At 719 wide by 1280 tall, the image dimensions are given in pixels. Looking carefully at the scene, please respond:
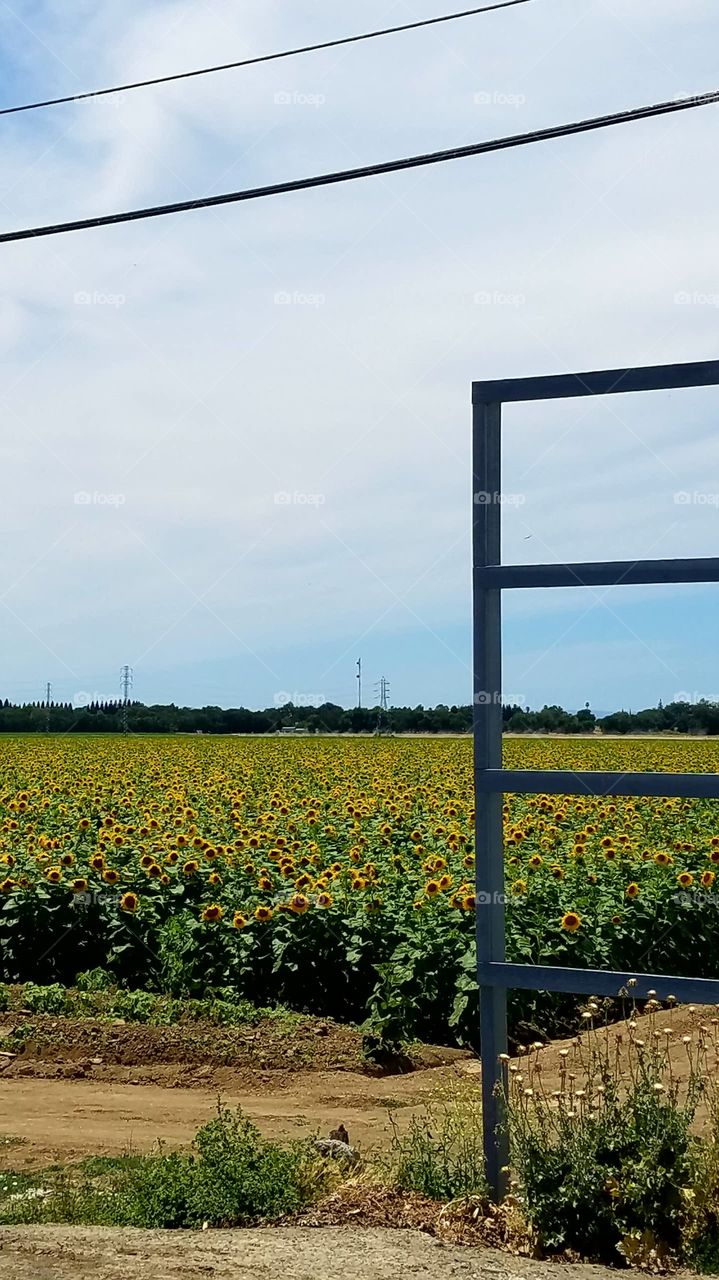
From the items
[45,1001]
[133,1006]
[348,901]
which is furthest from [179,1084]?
[348,901]

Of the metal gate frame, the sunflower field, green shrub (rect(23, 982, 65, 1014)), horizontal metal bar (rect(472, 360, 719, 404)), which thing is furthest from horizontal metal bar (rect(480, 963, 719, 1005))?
green shrub (rect(23, 982, 65, 1014))

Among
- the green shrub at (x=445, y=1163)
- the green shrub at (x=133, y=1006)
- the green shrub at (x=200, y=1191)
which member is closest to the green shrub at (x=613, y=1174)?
the green shrub at (x=445, y=1163)

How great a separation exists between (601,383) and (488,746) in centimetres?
137

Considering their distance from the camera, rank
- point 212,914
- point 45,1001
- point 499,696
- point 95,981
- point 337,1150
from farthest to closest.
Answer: point 212,914 → point 95,981 → point 45,1001 → point 337,1150 → point 499,696

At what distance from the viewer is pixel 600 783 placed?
466cm

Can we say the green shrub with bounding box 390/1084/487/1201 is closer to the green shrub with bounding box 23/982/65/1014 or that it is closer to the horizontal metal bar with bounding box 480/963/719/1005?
the horizontal metal bar with bounding box 480/963/719/1005

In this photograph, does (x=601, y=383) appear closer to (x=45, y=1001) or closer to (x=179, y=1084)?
(x=179, y=1084)

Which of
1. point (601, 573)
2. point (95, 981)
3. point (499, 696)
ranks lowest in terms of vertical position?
point (95, 981)

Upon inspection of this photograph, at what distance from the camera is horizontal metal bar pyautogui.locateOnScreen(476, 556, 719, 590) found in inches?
182

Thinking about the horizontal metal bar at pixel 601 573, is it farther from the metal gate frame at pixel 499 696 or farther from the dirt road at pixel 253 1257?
the dirt road at pixel 253 1257

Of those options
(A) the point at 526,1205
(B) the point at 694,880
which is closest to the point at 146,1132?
(A) the point at 526,1205

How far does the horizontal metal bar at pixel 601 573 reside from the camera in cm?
463

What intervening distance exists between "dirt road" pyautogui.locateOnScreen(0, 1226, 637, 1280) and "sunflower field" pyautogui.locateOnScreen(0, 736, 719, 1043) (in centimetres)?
298

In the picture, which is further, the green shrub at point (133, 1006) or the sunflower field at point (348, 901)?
the sunflower field at point (348, 901)
